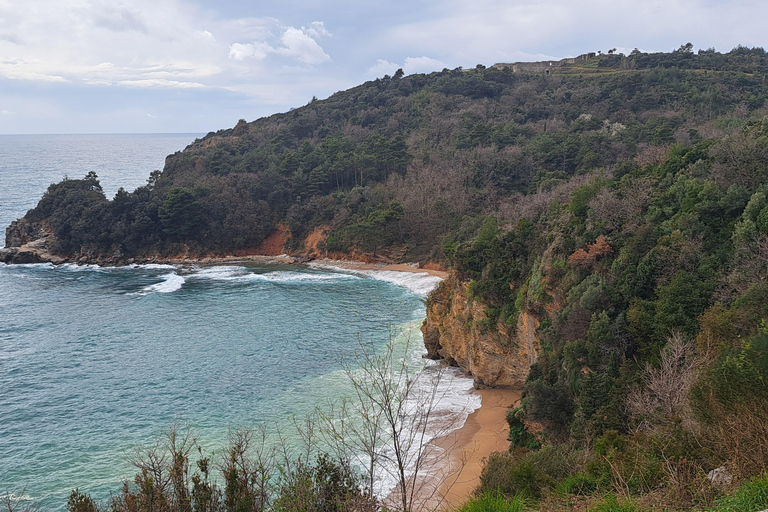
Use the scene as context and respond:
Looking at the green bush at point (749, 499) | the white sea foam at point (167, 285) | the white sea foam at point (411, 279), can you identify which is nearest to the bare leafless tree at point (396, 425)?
the green bush at point (749, 499)

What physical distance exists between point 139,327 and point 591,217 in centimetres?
2986

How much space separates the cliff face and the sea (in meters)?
1.19

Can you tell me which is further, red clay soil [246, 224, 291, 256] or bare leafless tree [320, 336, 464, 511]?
red clay soil [246, 224, 291, 256]

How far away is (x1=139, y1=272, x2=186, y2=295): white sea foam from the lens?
46.7 m

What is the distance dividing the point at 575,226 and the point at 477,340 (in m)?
7.35

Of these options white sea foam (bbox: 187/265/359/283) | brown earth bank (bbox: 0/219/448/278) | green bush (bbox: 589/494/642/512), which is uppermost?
green bush (bbox: 589/494/642/512)

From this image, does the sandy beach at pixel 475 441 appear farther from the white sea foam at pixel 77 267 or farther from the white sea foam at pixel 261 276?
the white sea foam at pixel 77 267

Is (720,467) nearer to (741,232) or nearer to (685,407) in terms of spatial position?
(685,407)

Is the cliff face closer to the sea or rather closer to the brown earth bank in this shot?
the sea

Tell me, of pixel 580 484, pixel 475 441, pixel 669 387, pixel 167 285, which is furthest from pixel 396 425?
pixel 167 285

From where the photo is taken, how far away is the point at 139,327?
3669 cm

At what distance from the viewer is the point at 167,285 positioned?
48750 millimetres

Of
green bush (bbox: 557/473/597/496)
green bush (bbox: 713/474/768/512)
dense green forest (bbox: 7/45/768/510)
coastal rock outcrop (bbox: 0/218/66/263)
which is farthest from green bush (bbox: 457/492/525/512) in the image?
coastal rock outcrop (bbox: 0/218/66/263)

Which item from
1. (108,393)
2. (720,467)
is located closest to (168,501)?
(720,467)
